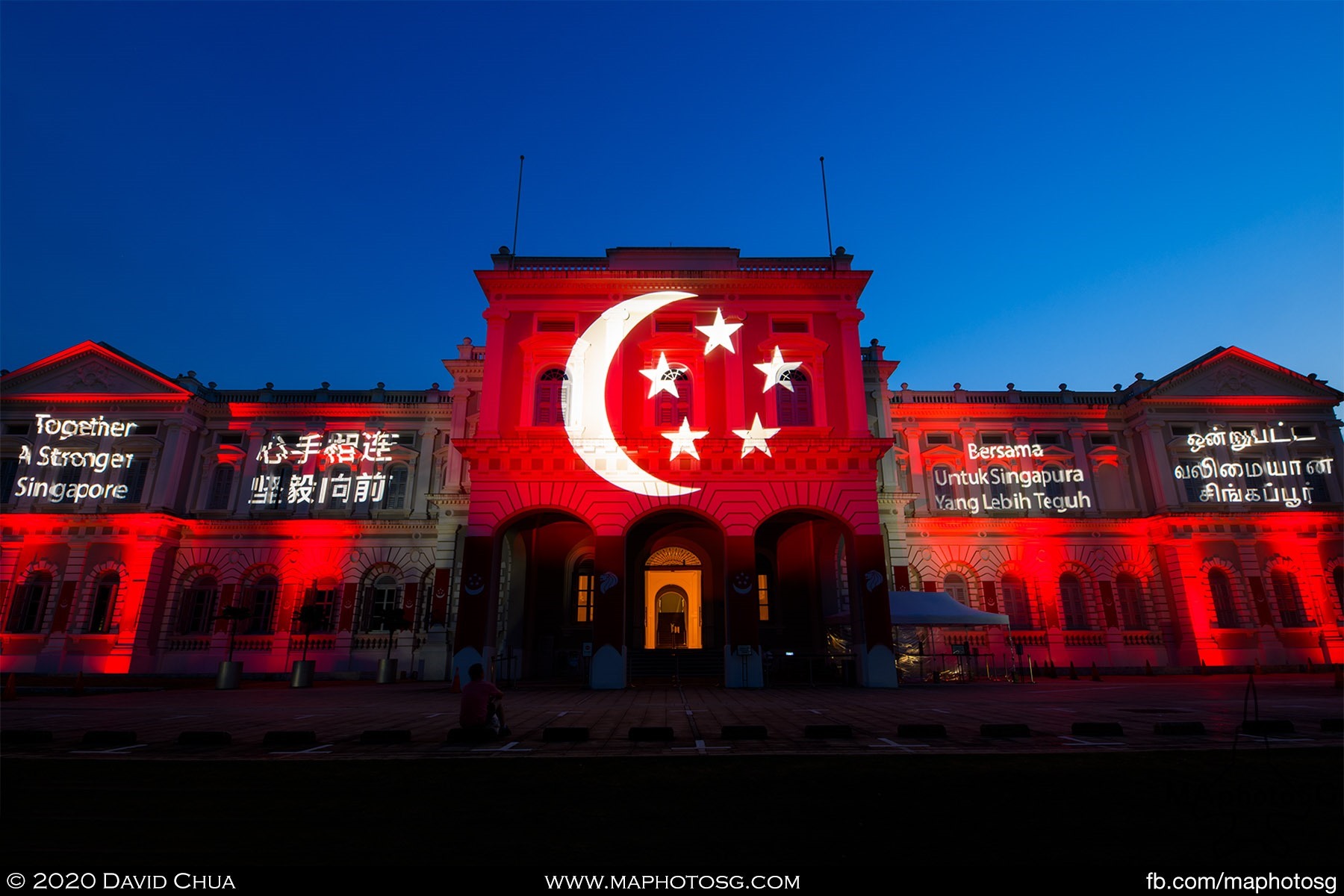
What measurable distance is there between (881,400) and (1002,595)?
11744 mm

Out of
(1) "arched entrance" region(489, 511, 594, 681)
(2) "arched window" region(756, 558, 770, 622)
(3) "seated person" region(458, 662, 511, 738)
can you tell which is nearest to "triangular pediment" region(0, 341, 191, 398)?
(1) "arched entrance" region(489, 511, 594, 681)

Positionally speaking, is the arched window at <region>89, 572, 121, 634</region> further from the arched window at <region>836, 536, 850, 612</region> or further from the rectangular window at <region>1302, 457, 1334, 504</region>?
the rectangular window at <region>1302, 457, 1334, 504</region>

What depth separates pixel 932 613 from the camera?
75.6 feet

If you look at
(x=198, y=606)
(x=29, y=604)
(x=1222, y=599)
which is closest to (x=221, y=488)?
(x=198, y=606)

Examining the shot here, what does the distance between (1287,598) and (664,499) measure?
33.1 meters

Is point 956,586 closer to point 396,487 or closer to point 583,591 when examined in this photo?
point 583,591

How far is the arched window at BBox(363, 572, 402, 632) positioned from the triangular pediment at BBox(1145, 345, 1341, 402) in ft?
136

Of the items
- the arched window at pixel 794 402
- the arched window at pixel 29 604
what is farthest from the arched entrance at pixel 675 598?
the arched window at pixel 29 604

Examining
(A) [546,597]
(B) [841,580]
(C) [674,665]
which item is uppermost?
(B) [841,580]

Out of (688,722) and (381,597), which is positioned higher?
(381,597)

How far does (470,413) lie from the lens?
113 ft

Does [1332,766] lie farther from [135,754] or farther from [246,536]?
[246,536]

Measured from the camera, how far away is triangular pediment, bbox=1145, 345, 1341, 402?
35.5 m

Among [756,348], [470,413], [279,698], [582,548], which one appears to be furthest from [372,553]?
[756,348]
